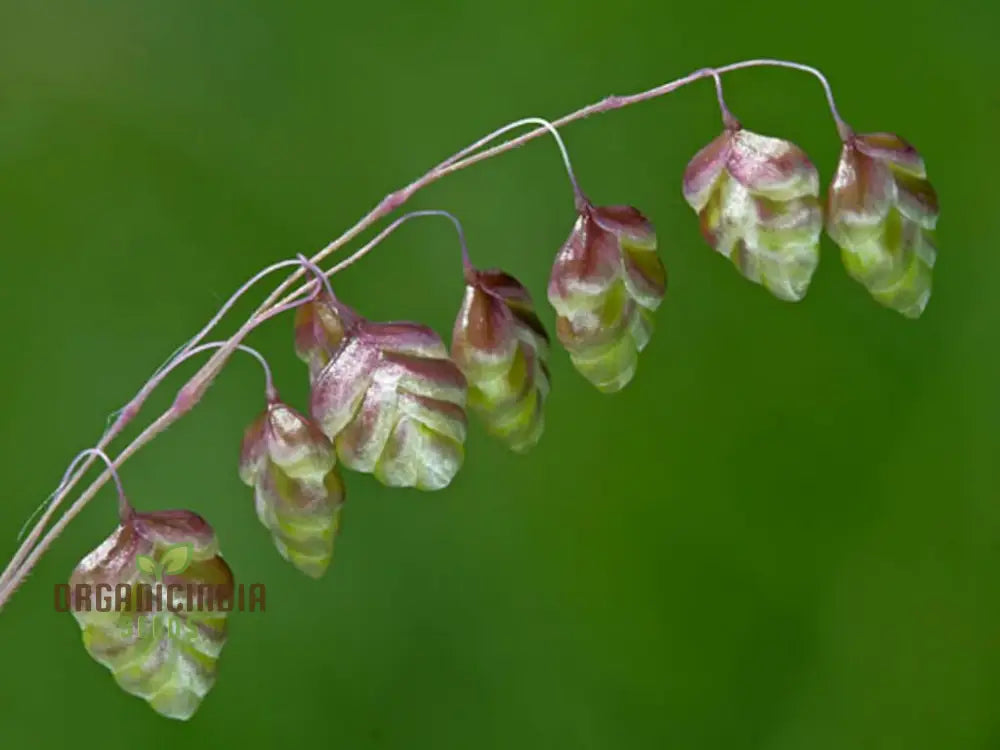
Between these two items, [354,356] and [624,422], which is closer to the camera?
[354,356]

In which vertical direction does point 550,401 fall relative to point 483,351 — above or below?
below

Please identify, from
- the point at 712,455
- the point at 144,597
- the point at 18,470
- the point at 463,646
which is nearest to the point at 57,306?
the point at 18,470

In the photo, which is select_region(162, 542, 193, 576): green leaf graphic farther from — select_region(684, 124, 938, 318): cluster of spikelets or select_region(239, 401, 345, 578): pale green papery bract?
select_region(684, 124, 938, 318): cluster of spikelets

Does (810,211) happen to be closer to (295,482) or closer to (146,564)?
(295,482)

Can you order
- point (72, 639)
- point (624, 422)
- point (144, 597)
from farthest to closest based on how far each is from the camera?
point (624, 422) < point (72, 639) < point (144, 597)

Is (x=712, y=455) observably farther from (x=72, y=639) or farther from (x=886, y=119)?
(x=72, y=639)

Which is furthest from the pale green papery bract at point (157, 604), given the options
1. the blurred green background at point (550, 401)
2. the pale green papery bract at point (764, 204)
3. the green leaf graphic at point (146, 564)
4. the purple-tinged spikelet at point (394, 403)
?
the blurred green background at point (550, 401)

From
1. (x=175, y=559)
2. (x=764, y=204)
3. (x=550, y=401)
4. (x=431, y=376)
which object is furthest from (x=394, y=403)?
(x=550, y=401)
